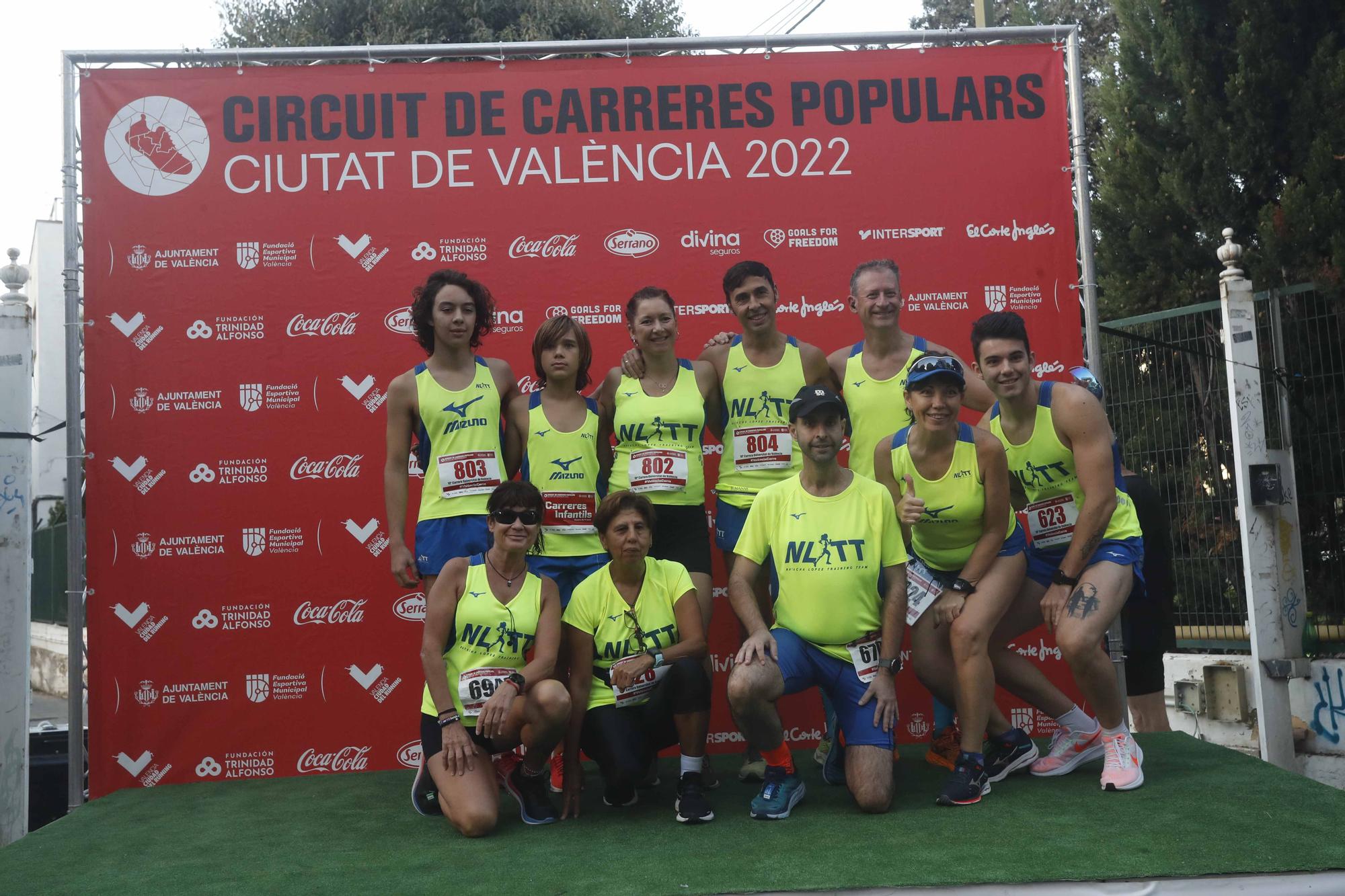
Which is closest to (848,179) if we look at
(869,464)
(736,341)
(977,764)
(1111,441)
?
(736,341)

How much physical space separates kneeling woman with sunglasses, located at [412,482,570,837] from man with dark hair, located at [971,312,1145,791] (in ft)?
5.68

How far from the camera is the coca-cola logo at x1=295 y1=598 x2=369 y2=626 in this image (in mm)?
5316

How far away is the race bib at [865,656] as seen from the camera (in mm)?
3982

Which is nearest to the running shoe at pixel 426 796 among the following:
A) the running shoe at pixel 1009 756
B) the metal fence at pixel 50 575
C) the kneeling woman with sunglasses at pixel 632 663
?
the kneeling woman with sunglasses at pixel 632 663

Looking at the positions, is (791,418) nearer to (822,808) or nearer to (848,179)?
(822,808)

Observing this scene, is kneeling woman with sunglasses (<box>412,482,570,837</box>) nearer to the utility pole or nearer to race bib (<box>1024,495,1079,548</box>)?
race bib (<box>1024,495,1079,548</box>)

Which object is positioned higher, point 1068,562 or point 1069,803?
point 1068,562

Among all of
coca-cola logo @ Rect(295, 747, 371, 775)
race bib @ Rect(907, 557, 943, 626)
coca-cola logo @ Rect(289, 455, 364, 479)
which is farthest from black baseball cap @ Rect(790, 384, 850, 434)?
coca-cola logo @ Rect(295, 747, 371, 775)

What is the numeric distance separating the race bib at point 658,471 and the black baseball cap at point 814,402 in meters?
0.63

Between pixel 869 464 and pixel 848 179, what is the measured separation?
1655mm

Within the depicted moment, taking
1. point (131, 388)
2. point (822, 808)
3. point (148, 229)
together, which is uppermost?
point (148, 229)

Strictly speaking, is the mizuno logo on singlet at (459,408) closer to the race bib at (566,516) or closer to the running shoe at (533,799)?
the race bib at (566,516)

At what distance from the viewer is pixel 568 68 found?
5539 mm

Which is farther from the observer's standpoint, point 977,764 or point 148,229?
point 148,229
